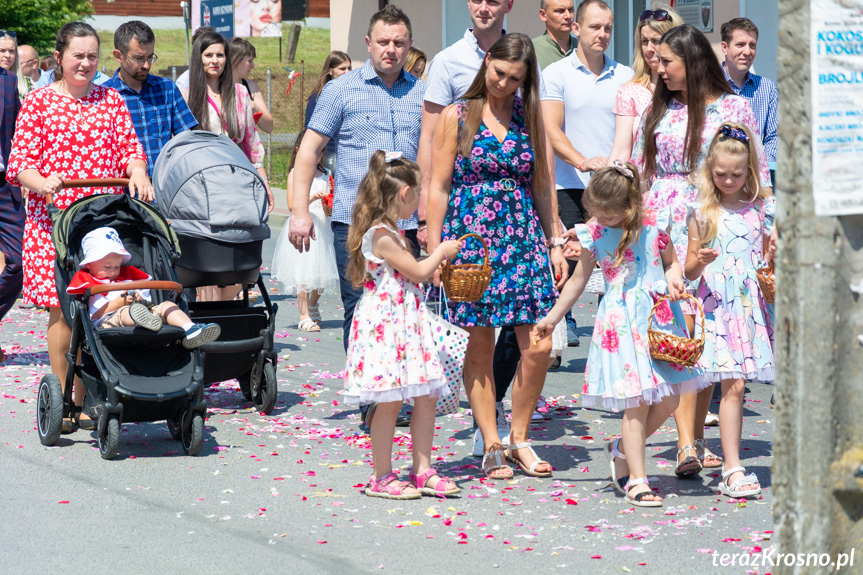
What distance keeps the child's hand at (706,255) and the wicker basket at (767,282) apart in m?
0.33

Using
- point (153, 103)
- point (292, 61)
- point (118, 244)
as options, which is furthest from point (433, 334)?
point (292, 61)

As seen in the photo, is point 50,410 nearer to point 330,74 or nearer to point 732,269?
point 732,269

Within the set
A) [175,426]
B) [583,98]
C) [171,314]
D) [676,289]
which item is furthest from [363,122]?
[676,289]

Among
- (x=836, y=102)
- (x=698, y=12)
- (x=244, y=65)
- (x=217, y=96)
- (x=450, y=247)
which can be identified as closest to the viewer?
(x=836, y=102)

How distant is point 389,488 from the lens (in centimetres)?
541

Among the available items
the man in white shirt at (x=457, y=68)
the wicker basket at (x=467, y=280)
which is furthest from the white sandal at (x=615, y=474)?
the man in white shirt at (x=457, y=68)

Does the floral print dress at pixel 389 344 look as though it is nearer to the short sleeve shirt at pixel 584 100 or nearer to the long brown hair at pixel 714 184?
the long brown hair at pixel 714 184

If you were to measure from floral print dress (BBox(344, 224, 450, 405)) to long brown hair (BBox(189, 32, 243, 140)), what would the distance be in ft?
12.2

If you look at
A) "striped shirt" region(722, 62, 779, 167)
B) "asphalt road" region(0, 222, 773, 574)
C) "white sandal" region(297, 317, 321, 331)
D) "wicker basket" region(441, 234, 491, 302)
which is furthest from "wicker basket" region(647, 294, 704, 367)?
"white sandal" region(297, 317, 321, 331)

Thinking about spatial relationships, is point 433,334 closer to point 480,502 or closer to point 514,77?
point 480,502

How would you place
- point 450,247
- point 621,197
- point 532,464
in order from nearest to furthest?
point 621,197 → point 450,247 → point 532,464

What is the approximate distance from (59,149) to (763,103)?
14.5ft

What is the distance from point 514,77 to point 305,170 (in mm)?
1472

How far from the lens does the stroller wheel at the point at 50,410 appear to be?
6.24m
